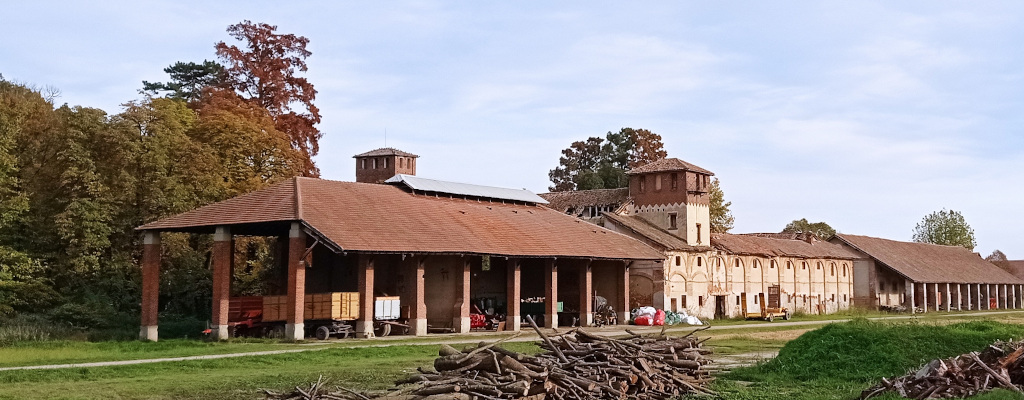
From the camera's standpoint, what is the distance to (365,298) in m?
36.9

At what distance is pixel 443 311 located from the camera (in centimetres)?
4362

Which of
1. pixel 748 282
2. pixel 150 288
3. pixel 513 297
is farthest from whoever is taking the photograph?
pixel 748 282

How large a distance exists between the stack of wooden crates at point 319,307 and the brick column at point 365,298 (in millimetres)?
414

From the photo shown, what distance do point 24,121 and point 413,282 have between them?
19.6 meters

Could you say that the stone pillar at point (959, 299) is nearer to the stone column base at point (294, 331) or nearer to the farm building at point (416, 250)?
the farm building at point (416, 250)

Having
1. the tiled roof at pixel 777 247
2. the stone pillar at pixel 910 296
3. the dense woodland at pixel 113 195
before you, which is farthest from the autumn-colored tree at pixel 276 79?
the stone pillar at pixel 910 296

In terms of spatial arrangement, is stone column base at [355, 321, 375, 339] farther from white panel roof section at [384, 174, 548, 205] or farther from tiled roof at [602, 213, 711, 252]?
tiled roof at [602, 213, 711, 252]

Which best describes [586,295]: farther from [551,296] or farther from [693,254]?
[693,254]

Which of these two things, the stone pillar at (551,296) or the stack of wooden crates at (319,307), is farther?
the stone pillar at (551,296)

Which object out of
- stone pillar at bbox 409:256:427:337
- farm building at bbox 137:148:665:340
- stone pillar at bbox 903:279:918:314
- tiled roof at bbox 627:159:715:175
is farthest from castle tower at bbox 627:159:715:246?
stone pillar at bbox 409:256:427:337

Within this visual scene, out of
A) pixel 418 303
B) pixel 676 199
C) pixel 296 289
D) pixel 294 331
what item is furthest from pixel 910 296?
pixel 294 331

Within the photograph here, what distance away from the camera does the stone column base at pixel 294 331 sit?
34.7m

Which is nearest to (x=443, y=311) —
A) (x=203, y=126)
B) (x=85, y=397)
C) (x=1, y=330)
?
(x=203, y=126)

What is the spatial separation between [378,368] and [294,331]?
11774 mm
